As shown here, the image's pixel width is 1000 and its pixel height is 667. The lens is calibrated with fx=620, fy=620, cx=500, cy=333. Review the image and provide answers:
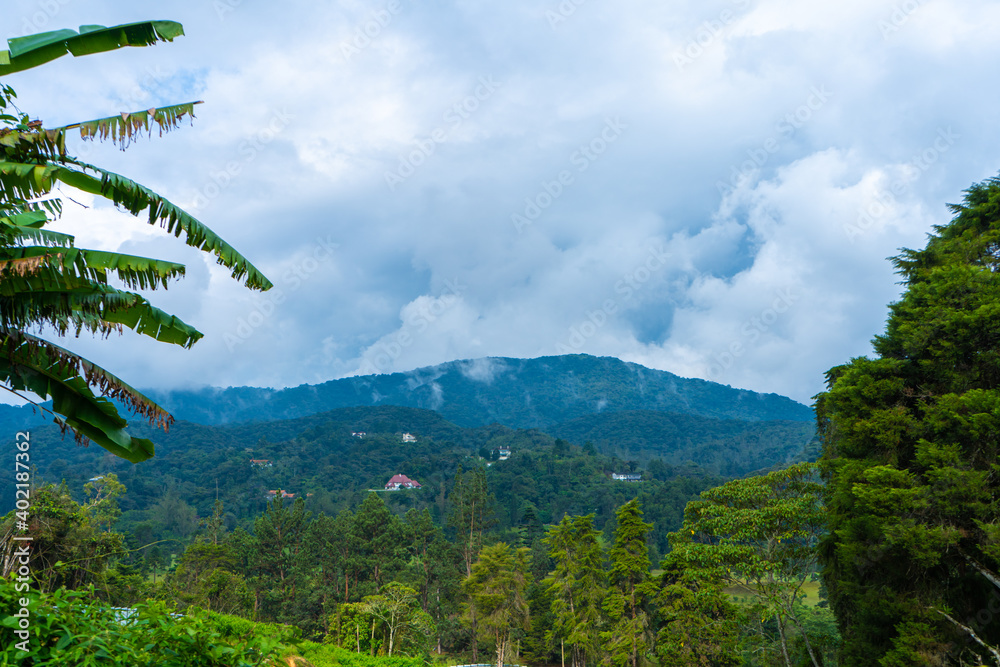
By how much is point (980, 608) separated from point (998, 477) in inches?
113

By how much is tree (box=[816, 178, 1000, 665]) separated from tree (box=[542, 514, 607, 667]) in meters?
13.2

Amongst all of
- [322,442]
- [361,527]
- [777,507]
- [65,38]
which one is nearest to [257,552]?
[361,527]

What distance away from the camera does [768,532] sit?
15.1 meters

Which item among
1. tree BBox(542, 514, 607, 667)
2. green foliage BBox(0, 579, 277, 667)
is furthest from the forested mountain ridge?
green foliage BBox(0, 579, 277, 667)

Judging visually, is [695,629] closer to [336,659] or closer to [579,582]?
[579,582]

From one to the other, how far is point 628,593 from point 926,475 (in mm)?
15674

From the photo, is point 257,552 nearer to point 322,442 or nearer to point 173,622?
point 173,622

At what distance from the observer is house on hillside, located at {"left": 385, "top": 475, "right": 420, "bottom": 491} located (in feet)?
311

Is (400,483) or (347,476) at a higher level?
(347,476)

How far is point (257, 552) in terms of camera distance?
126 feet

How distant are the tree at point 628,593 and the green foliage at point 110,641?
21.4 metres

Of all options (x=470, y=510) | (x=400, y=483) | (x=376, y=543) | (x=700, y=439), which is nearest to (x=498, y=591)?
(x=376, y=543)

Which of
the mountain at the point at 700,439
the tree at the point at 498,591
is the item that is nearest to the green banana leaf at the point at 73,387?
the tree at the point at 498,591

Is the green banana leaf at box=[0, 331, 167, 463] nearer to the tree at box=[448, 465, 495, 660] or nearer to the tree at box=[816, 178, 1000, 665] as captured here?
the tree at box=[816, 178, 1000, 665]
